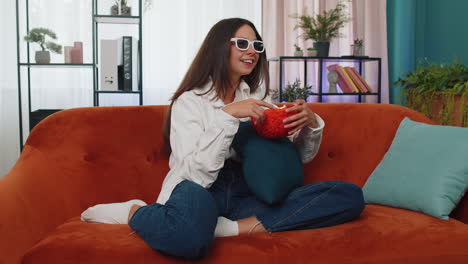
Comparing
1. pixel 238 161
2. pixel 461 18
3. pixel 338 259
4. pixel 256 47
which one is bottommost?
pixel 338 259

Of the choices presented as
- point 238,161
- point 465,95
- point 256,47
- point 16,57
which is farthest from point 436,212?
point 16,57

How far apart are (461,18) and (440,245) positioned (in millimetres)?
3239

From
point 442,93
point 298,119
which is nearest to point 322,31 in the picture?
point 442,93

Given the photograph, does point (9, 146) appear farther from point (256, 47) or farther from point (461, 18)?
point (461, 18)

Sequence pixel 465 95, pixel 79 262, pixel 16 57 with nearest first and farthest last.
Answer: pixel 79 262 → pixel 465 95 → pixel 16 57

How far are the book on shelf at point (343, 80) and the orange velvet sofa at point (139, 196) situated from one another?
2116 mm

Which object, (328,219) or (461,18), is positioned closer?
(328,219)

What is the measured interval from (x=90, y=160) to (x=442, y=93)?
2.62 metres

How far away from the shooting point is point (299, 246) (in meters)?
1.34

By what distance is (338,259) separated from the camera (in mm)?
1331

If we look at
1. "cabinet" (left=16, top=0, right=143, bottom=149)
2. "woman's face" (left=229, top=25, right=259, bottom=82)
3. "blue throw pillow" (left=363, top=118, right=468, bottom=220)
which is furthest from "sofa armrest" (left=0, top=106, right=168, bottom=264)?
"cabinet" (left=16, top=0, right=143, bottom=149)

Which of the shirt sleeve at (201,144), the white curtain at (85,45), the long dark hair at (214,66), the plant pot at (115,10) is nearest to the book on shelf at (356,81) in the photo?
the white curtain at (85,45)

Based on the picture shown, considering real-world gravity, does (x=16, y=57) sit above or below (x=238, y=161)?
above

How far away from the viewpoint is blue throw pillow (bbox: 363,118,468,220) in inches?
60.6
